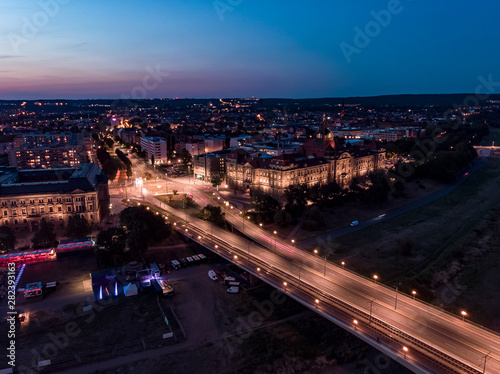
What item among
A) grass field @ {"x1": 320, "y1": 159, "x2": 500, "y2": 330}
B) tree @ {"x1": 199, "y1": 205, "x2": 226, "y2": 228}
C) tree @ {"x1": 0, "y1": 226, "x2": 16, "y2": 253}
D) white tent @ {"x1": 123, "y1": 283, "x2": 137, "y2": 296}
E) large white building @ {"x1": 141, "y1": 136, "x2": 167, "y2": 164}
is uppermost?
large white building @ {"x1": 141, "y1": 136, "x2": 167, "y2": 164}

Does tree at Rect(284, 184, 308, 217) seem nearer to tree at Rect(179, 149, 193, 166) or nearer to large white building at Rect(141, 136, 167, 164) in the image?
tree at Rect(179, 149, 193, 166)

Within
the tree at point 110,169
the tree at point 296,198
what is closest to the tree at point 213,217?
the tree at point 296,198

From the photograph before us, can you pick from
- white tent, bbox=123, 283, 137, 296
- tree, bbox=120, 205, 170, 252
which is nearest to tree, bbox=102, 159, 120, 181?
tree, bbox=120, 205, 170, 252

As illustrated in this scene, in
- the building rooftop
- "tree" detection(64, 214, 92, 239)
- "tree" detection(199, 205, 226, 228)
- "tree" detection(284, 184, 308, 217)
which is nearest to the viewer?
"tree" detection(64, 214, 92, 239)

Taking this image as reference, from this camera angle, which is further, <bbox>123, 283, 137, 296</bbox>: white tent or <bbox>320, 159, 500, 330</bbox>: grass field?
<bbox>123, 283, 137, 296</bbox>: white tent

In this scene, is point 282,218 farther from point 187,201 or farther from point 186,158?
point 186,158

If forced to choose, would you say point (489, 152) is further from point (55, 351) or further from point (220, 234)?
point (55, 351)
